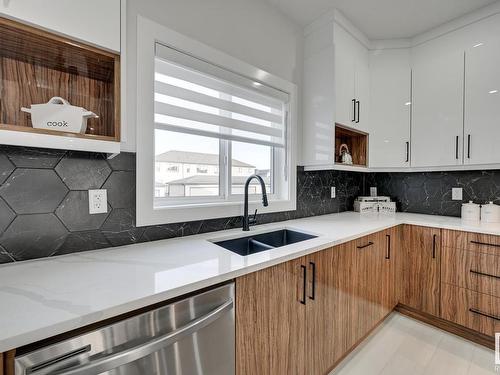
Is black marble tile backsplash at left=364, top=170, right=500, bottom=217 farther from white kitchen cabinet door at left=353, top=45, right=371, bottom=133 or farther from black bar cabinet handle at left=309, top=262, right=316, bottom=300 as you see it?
black bar cabinet handle at left=309, top=262, right=316, bottom=300

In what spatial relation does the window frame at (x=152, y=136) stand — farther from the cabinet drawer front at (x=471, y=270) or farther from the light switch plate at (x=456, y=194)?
the light switch plate at (x=456, y=194)

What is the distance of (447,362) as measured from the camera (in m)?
1.66

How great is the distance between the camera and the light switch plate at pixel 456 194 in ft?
7.66

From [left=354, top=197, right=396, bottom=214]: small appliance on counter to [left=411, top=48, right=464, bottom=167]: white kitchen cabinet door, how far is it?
49 cm

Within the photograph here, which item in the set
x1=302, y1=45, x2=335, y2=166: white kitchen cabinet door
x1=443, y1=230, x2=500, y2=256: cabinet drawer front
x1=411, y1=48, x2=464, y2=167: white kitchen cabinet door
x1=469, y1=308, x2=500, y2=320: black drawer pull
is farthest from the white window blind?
x1=469, y1=308, x2=500, y2=320: black drawer pull

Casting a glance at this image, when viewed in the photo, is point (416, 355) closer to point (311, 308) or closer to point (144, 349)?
point (311, 308)

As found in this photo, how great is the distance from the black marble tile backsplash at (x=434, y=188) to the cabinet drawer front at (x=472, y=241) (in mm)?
646

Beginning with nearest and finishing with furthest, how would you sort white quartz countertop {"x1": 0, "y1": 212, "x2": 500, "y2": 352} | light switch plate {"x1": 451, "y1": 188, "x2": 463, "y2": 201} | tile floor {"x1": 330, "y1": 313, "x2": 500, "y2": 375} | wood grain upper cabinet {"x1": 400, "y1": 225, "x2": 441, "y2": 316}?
1. white quartz countertop {"x1": 0, "y1": 212, "x2": 500, "y2": 352}
2. tile floor {"x1": 330, "y1": 313, "x2": 500, "y2": 375}
3. wood grain upper cabinet {"x1": 400, "y1": 225, "x2": 441, "y2": 316}
4. light switch plate {"x1": 451, "y1": 188, "x2": 463, "y2": 201}

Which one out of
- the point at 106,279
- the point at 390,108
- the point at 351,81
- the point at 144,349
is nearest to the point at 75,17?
the point at 106,279

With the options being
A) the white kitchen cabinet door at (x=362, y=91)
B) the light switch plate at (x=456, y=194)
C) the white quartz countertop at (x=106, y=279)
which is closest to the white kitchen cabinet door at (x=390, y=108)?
the white kitchen cabinet door at (x=362, y=91)

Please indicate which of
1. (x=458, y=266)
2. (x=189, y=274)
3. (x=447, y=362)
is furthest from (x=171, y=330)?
(x=458, y=266)

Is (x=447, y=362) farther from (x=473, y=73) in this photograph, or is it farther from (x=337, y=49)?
(x=337, y=49)

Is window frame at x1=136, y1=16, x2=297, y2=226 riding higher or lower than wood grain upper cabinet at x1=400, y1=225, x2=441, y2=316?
higher

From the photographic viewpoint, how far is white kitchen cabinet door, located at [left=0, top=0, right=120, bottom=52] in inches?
33.2
